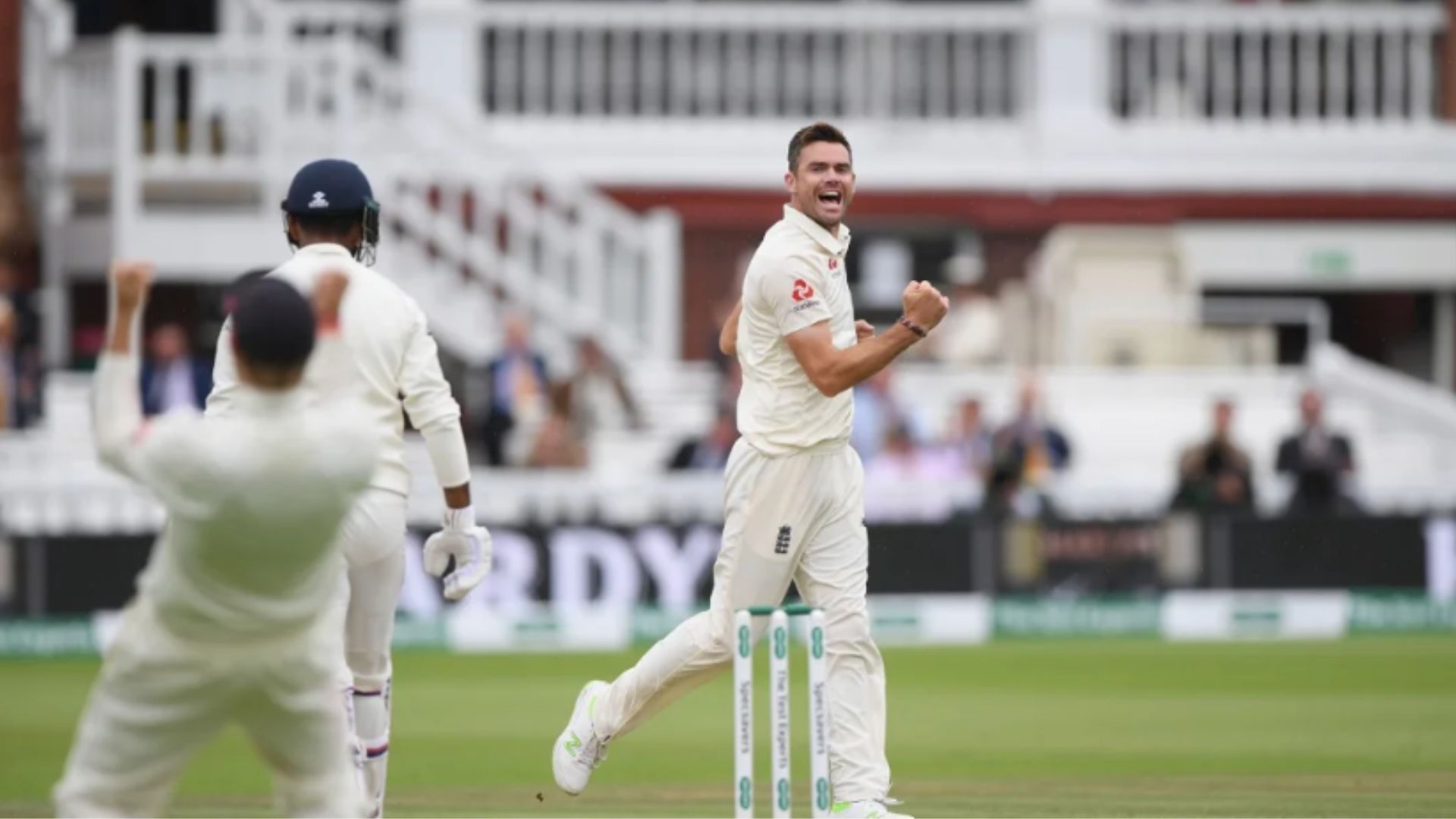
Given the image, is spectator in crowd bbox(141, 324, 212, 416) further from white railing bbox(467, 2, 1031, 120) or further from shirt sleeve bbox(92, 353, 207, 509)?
shirt sleeve bbox(92, 353, 207, 509)

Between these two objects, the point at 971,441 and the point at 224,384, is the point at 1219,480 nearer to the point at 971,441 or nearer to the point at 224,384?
the point at 971,441

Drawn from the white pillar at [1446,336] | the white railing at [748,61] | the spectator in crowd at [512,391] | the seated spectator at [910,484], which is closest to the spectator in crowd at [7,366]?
the spectator in crowd at [512,391]

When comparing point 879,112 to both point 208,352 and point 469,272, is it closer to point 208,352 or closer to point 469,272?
point 469,272

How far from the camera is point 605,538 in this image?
1625cm

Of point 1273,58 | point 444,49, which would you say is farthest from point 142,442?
point 1273,58

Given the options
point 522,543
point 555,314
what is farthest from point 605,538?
point 555,314

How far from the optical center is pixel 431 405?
7223 millimetres

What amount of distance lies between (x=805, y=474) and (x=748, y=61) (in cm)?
1506

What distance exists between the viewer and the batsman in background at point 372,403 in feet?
23.4

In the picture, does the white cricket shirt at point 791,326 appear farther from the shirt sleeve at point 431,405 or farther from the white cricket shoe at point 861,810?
the white cricket shoe at point 861,810

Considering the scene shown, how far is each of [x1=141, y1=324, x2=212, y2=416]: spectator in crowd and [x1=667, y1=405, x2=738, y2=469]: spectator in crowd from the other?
2.93m

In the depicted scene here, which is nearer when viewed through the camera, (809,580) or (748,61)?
(809,580)

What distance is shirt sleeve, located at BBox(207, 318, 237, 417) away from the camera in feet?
22.9

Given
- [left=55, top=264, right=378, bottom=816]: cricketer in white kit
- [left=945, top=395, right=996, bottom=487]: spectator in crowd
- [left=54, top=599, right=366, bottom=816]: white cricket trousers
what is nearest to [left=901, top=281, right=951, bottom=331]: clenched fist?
[left=55, top=264, right=378, bottom=816]: cricketer in white kit
